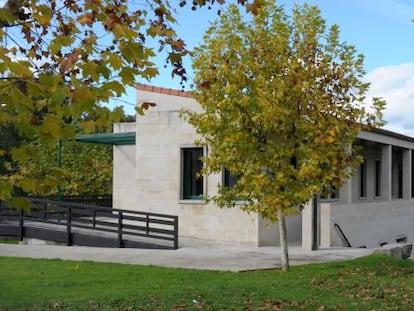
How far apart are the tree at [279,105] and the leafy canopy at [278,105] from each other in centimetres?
2

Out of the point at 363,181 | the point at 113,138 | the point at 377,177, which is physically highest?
the point at 113,138

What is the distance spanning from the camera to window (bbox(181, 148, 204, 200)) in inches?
790

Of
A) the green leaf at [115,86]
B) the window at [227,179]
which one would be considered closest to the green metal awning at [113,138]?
the window at [227,179]

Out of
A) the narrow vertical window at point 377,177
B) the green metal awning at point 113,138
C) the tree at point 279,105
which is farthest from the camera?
the narrow vertical window at point 377,177

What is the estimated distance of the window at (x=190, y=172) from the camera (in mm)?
20062

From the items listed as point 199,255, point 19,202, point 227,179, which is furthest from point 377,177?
point 19,202

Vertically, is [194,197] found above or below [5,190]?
below

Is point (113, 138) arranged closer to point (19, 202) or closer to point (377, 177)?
point (377, 177)

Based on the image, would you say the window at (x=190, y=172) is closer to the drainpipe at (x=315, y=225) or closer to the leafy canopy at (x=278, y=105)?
the drainpipe at (x=315, y=225)

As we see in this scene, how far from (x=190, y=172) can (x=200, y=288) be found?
1030 cm

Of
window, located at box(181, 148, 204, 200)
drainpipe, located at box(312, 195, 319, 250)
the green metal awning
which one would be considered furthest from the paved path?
the green metal awning

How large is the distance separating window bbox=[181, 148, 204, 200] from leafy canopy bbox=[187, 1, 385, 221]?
7.42m

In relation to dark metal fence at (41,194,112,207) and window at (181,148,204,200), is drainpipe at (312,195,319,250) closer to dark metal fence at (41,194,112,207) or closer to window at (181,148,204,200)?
window at (181,148,204,200)

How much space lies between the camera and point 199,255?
615 inches
